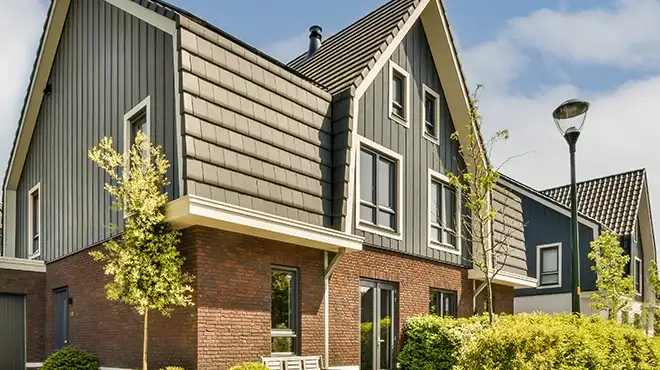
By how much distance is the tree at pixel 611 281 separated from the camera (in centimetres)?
1700

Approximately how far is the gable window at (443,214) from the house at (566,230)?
7.10m

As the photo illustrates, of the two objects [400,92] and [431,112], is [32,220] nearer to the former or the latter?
[400,92]

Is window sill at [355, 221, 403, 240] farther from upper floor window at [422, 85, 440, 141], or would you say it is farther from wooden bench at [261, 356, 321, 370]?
upper floor window at [422, 85, 440, 141]

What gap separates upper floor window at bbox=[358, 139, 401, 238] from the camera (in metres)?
13.2

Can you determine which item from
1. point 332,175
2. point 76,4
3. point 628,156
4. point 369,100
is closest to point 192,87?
point 332,175

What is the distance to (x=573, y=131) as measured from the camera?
34.5 feet

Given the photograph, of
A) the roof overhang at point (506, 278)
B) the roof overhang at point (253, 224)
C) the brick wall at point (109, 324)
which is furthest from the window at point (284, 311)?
the roof overhang at point (506, 278)

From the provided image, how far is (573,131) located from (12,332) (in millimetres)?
13999

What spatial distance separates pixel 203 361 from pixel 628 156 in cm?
2196

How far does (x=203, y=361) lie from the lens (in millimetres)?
9250

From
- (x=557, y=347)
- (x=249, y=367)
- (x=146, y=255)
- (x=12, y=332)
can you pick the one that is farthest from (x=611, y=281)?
(x=12, y=332)

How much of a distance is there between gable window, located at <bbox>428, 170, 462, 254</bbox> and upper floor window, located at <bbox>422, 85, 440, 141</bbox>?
1.21 m

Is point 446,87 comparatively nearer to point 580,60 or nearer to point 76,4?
point 580,60

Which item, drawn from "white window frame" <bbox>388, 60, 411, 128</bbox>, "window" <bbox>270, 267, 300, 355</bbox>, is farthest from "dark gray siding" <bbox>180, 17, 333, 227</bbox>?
"white window frame" <bbox>388, 60, 411, 128</bbox>
